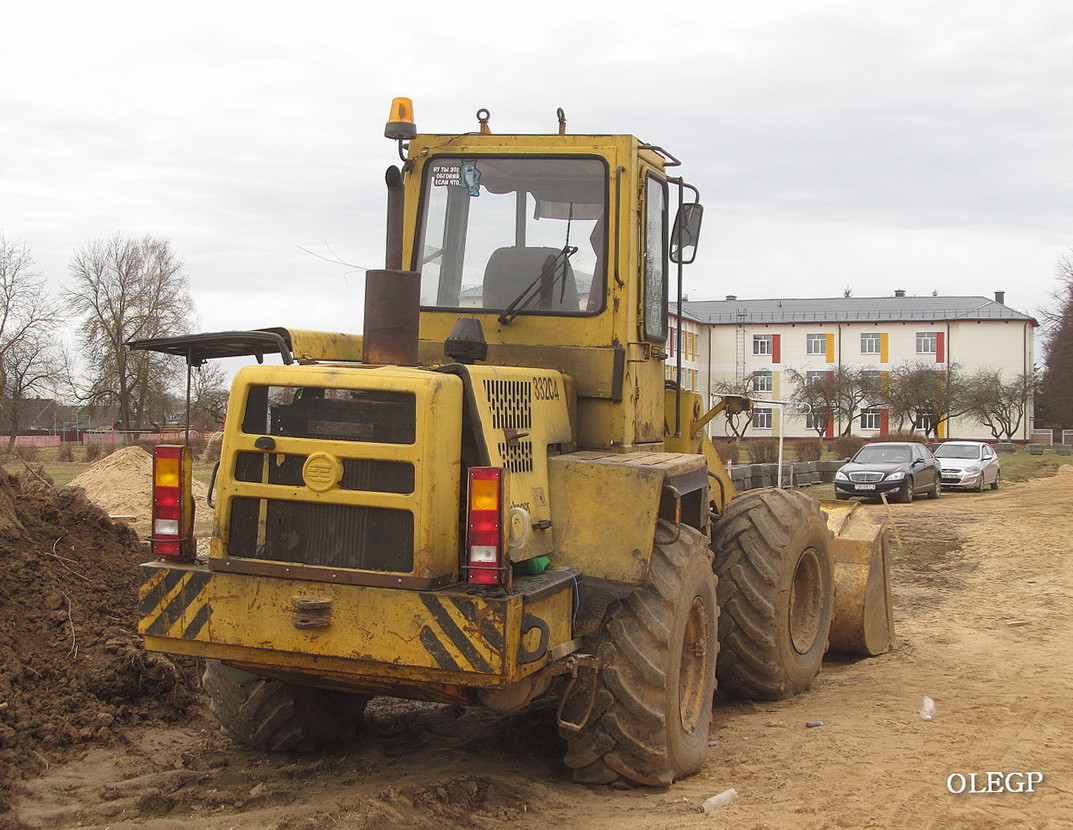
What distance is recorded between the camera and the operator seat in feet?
19.4

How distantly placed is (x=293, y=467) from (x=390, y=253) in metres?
1.32

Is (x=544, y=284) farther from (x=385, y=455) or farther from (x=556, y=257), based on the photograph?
(x=385, y=455)

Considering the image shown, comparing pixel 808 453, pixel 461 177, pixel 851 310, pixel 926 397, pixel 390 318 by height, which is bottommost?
pixel 808 453

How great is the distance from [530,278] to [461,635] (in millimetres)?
2318

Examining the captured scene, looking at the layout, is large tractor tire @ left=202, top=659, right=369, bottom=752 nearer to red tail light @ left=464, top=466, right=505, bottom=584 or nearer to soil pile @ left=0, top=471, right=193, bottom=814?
soil pile @ left=0, top=471, right=193, bottom=814

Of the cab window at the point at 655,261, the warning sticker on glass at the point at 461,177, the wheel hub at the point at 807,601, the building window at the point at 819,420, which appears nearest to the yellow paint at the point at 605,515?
the cab window at the point at 655,261

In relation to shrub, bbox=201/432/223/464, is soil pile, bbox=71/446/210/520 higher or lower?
lower

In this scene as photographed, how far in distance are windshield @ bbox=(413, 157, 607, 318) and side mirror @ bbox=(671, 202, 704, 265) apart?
0.72 metres

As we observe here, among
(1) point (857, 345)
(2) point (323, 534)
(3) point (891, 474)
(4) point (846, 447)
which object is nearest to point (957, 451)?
(3) point (891, 474)

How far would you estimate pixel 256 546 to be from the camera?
187 inches

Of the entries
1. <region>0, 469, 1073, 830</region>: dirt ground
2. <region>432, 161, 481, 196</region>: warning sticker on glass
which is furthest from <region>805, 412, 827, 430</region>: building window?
<region>432, 161, 481, 196</region>: warning sticker on glass

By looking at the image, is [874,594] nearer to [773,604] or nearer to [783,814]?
[773,604]

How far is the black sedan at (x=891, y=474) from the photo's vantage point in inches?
995

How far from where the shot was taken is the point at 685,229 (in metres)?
6.50
